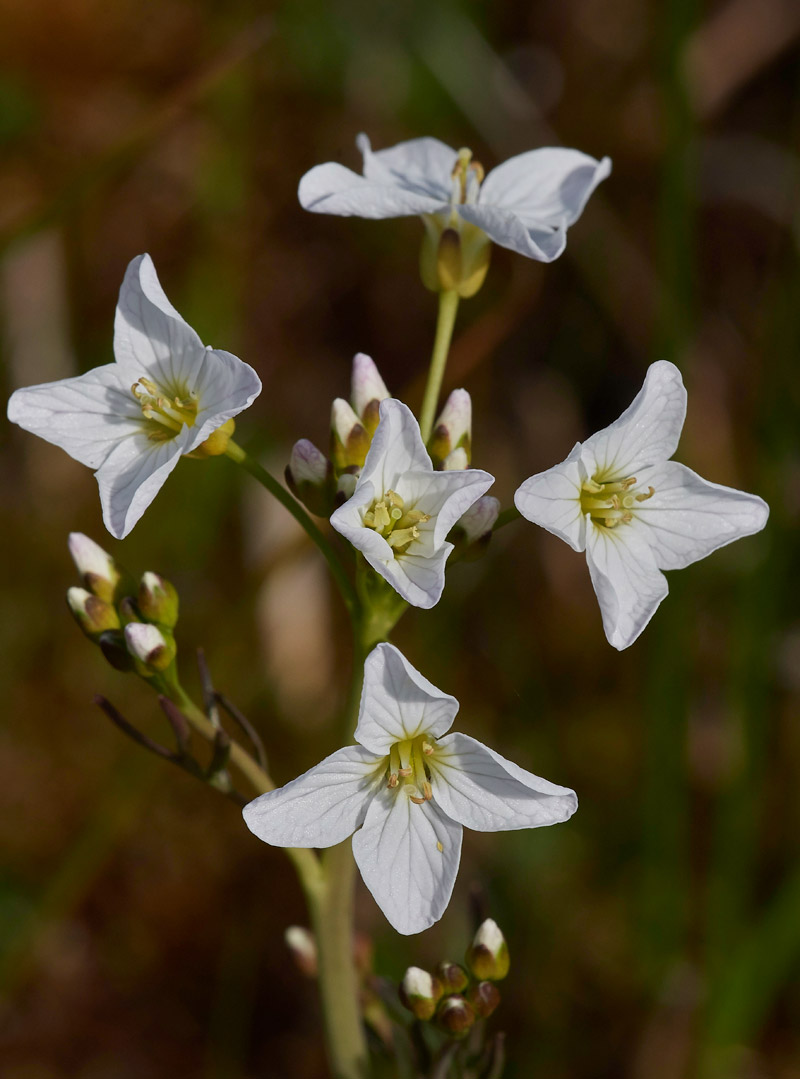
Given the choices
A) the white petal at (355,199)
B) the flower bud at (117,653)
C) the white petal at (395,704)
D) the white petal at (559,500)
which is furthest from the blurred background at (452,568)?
the white petal at (395,704)

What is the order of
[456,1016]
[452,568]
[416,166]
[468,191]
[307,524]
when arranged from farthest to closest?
[452,568] → [416,166] → [468,191] → [307,524] → [456,1016]

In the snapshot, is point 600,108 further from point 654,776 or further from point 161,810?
point 161,810

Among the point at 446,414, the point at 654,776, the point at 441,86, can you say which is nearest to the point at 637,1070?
the point at 654,776

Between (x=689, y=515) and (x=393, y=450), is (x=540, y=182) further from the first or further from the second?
(x=393, y=450)

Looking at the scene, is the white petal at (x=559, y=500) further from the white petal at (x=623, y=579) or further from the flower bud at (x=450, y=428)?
the flower bud at (x=450, y=428)

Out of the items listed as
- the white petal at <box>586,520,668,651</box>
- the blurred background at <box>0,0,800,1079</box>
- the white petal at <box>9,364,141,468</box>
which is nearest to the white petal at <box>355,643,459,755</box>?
the white petal at <box>586,520,668,651</box>

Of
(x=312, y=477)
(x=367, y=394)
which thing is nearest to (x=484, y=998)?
(x=312, y=477)
